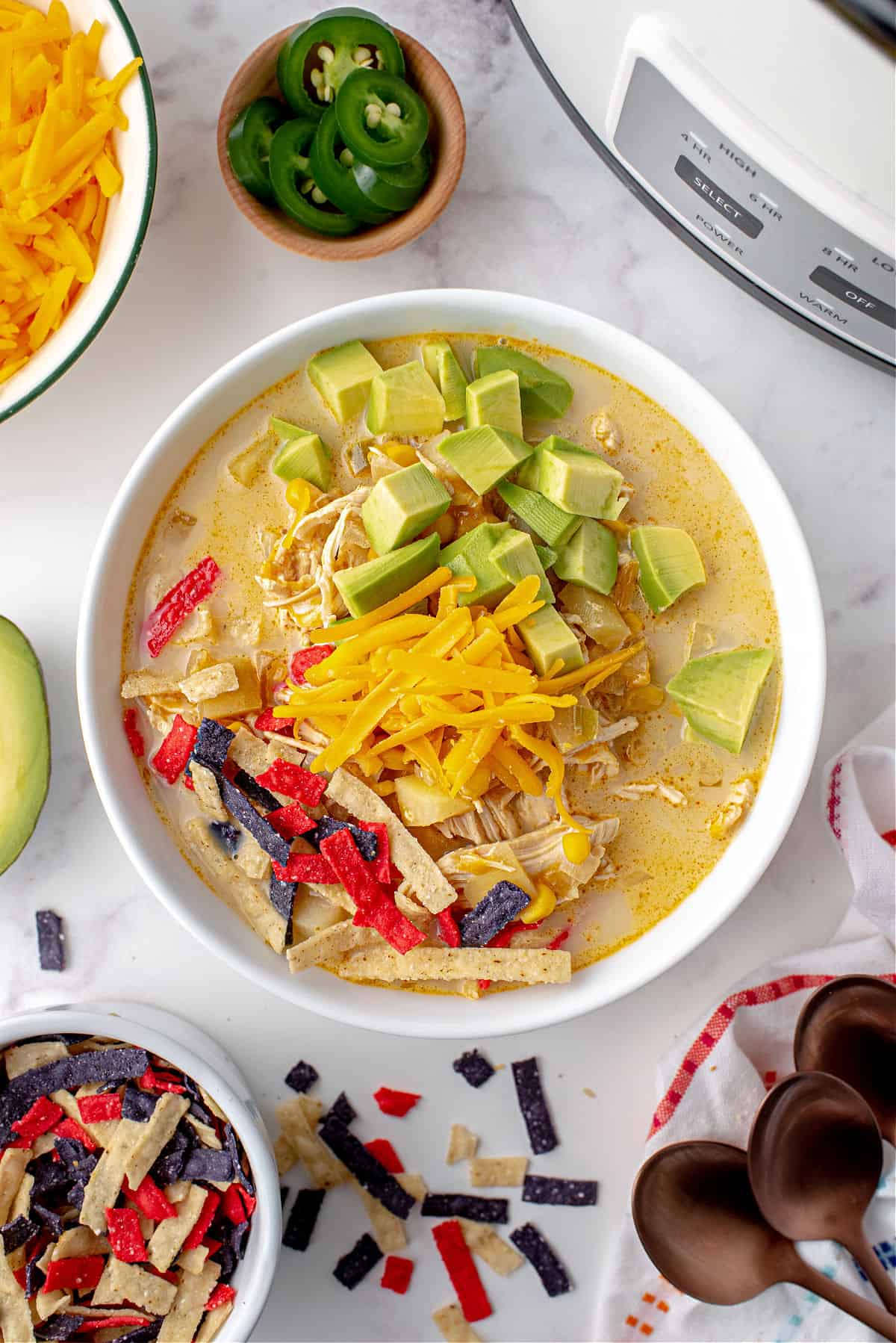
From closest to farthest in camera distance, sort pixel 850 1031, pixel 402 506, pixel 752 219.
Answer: pixel 752 219
pixel 402 506
pixel 850 1031

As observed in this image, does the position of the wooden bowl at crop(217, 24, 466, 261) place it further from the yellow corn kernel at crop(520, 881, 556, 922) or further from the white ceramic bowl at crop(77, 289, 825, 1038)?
the yellow corn kernel at crop(520, 881, 556, 922)

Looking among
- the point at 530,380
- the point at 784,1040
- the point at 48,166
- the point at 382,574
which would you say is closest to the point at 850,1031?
the point at 784,1040

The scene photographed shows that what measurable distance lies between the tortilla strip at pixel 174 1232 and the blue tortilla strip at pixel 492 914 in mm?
718

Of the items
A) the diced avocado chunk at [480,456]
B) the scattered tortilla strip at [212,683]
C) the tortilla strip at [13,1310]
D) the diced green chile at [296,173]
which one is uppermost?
the diced green chile at [296,173]

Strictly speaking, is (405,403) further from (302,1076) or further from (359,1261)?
(359,1261)

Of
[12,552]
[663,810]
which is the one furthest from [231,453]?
[663,810]

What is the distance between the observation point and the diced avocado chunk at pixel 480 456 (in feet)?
6.27

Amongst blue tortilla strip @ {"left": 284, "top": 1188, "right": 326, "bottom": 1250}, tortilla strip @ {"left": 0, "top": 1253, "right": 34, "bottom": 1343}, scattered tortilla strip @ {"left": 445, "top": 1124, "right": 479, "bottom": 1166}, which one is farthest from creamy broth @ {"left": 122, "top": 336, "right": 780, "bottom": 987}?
tortilla strip @ {"left": 0, "top": 1253, "right": 34, "bottom": 1343}

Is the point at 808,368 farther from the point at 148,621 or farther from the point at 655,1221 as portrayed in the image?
the point at 655,1221

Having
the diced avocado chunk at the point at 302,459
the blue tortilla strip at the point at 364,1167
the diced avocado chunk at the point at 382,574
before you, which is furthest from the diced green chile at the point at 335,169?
the blue tortilla strip at the point at 364,1167

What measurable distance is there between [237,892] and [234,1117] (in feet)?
1.28

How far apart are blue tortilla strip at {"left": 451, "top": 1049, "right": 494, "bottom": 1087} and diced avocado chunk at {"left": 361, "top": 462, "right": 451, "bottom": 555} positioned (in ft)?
3.40

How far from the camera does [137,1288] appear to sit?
6.89 ft

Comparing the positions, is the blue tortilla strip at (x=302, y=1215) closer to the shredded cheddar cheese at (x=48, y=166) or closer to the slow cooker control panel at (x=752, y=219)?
the shredded cheddar cheese at (x=48, y=166)
